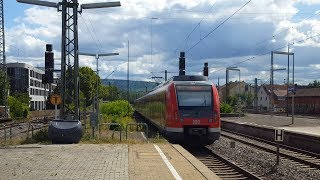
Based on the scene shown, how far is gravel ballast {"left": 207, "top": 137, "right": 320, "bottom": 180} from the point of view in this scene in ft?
46.1

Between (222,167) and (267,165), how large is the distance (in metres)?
1.48

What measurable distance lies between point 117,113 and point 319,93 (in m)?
52.3

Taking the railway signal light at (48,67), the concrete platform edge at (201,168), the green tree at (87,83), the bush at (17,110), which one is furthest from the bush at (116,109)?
the green tree at (87,83)

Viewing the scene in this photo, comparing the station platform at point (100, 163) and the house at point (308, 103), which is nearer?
the station platform at point (100, 163)

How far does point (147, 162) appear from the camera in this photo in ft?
43.2

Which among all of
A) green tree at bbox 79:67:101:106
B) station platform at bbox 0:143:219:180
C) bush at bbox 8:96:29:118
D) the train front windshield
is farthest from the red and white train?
green tree at bbox 79:67:101:106

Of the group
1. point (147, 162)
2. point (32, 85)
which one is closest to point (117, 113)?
point (147, 162)

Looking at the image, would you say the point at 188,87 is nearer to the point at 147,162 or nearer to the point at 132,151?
the point at 132,151

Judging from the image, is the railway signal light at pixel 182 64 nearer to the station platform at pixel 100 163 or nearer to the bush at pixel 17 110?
the station platform at pixel 100 163

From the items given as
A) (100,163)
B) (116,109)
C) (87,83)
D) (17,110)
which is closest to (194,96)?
(100,163)

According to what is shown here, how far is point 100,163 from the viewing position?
1288 cm

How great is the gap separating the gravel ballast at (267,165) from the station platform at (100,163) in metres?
2.28

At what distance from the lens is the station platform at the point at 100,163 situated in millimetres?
10883

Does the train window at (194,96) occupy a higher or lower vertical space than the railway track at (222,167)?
higher
